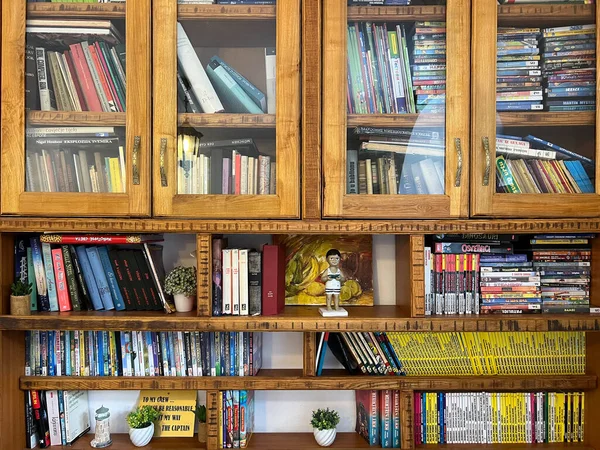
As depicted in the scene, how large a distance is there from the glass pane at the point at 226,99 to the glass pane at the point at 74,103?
206mm

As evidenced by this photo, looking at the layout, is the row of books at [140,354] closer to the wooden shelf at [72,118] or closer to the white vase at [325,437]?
the white vase at [325,437]

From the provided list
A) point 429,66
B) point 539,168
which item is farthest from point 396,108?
point 539,168

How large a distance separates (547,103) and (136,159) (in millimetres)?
1326

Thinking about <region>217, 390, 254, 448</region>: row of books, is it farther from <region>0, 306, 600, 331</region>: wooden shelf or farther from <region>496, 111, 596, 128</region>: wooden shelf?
<region>496, 111, 596, 128</region>: wooden shelf

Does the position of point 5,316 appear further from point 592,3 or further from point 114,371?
point 592,3

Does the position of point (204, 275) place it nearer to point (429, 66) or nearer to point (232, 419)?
point (232, 419)

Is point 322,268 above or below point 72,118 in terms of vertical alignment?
below

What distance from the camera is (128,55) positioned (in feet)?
5.10

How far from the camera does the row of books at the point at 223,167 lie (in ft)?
5.16

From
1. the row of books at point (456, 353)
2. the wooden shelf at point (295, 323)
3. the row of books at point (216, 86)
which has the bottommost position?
the row of books at point (456, 353)

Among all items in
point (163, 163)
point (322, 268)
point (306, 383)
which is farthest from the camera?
point (322, 268)

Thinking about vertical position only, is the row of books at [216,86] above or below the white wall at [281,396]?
above

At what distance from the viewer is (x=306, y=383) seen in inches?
65.0

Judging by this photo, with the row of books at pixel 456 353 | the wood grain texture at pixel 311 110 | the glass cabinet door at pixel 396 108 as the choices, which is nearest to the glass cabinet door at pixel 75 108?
the wood grain texture at pixel 311 110
